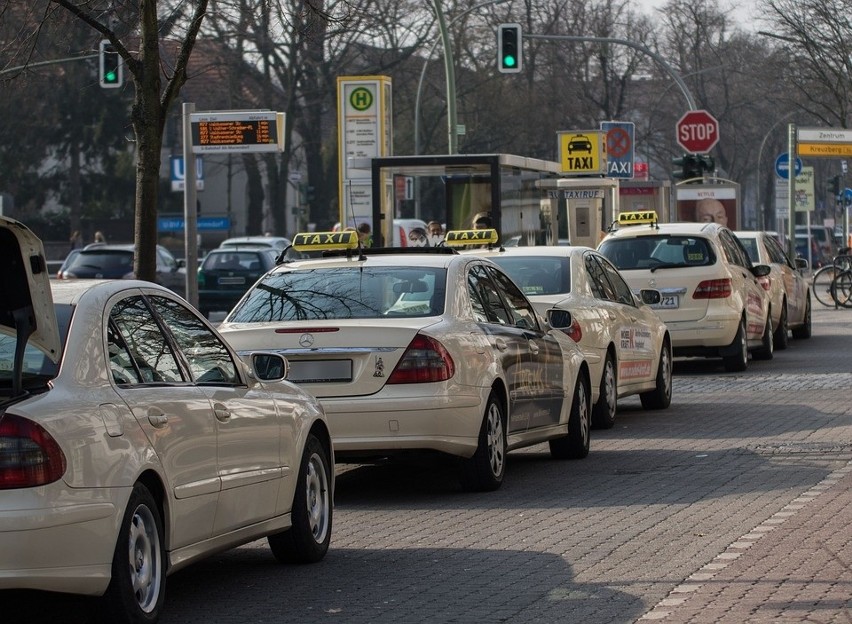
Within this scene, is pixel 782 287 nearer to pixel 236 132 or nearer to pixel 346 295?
pixel 236 132

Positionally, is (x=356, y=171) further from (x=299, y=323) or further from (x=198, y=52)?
(x=198, y=52)

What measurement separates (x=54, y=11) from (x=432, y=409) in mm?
Result: 6770

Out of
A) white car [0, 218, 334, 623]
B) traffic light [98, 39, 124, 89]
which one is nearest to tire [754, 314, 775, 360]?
traffic light [98, 39, 124, 89]

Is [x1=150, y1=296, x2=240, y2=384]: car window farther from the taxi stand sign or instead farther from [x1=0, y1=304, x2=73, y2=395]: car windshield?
the taxi stand sign

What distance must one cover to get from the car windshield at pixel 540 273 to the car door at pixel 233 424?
6994 millimetres

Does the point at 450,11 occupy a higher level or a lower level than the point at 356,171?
higher

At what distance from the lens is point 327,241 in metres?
12.3

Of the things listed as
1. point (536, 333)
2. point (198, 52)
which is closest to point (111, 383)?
point (536, 333)

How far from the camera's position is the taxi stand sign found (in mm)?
32625

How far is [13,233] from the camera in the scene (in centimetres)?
634

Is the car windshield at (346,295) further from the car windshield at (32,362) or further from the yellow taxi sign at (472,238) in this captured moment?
the yellow taxi sign at (472,238)

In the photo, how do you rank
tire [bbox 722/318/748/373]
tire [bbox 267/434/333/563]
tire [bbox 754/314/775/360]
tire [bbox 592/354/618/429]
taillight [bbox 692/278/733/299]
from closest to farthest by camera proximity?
1. tire [bbox 267/434/333/563]
2. tire [bbox 592/354/618/429]
3. taillight [bbox 692/278/733/299]
4. tire [bbox 722/318/748/373]
5. tire [bbox 754/314/775/360]

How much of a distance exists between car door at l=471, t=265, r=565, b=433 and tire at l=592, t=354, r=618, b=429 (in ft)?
7.59

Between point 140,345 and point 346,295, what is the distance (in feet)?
12.8
